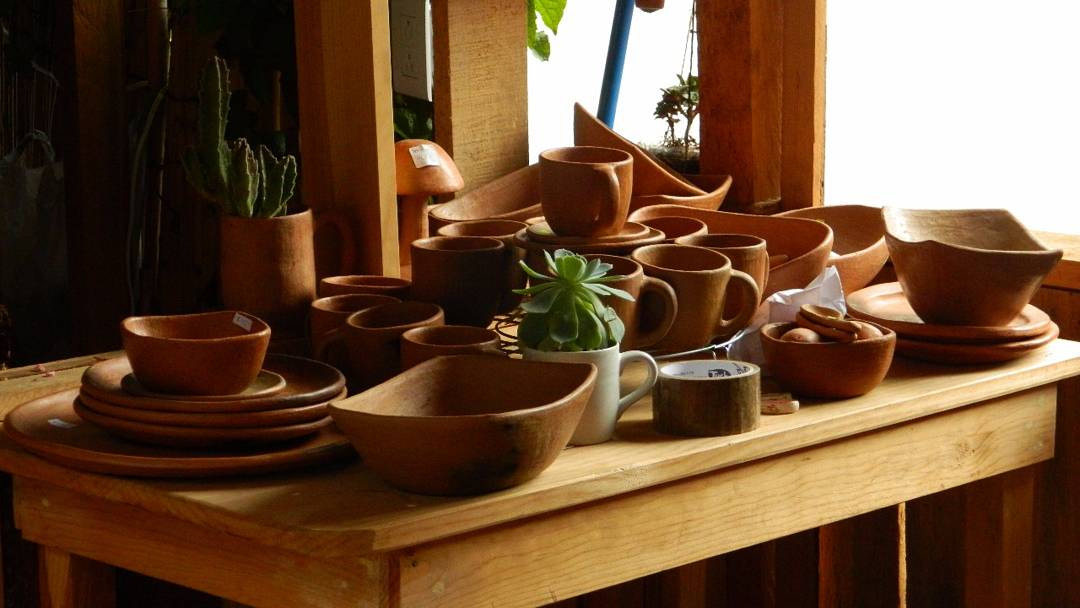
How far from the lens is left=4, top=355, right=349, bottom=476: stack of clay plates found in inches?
47.8

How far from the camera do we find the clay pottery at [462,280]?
5.15 feet

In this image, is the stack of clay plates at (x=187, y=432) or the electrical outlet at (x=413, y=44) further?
the electrical outlet at (x=413, y=44)

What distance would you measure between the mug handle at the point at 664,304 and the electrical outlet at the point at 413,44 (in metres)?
1.25

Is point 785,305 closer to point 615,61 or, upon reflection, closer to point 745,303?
point 745,303

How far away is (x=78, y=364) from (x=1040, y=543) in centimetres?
142

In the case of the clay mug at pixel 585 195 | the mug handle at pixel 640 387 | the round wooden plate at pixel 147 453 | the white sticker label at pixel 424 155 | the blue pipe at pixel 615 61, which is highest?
the blue pipe at pixel 615 61

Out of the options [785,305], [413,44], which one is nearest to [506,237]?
[785,305]

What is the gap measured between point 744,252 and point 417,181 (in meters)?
0.57

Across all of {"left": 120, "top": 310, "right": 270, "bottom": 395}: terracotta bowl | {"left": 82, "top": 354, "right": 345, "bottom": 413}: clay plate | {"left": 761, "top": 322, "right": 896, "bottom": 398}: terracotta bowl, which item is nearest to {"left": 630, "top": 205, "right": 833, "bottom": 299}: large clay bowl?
{"left": 761, "top": 322, "right": 896, "bottom": 398}: terracotta bowl

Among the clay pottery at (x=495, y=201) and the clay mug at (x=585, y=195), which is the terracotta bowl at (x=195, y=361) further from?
the clay pottery at (x=495, y=201)

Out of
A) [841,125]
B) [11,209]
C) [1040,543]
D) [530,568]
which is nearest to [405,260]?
[530,568]

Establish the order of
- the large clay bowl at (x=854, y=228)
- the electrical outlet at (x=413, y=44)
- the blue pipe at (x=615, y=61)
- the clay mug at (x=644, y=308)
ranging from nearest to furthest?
the clay mug at (x=644, y=308) < the large clay bowl at (x=854, y=228) < the electrical outlet at (x=413, y=44) < the blue pipe at (x=615, y=61)

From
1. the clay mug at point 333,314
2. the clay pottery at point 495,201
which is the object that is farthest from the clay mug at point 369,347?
the clay pottery at point 495,201

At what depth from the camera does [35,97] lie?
293 centimetres
